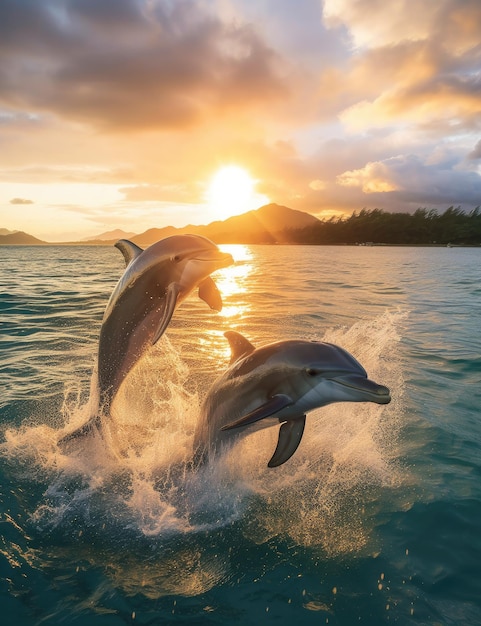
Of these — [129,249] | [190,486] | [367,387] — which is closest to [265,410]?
[367,387]

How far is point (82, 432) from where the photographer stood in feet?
22.9

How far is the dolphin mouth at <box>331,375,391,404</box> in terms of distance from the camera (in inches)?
177

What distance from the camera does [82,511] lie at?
5781 mm

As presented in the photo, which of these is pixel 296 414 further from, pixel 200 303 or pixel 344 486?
pixel 200 303

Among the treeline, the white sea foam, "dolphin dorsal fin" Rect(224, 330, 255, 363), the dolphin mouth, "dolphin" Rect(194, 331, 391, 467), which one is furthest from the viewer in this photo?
the treeline

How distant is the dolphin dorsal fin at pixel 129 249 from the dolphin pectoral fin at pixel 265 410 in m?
2.71

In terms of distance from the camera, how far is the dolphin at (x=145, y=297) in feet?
19.0

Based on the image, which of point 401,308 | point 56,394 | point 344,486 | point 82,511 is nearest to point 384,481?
point 344,486

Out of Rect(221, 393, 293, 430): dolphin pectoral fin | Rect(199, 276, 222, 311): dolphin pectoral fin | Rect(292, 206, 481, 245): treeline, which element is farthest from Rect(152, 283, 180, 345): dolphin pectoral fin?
Rect(292, 206, 481, 245): treeline

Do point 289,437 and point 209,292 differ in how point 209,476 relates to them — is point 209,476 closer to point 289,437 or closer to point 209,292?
point 289,437

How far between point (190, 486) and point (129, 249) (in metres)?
3.44

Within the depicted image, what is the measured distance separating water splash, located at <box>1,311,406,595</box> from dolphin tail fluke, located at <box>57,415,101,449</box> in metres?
0.15

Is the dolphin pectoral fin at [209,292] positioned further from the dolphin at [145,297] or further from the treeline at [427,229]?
the treeline at [427,229]

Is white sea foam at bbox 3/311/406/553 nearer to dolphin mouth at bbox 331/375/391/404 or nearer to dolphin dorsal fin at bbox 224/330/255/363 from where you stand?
dolphin dorsal fin at bbox 224/330/255/363
